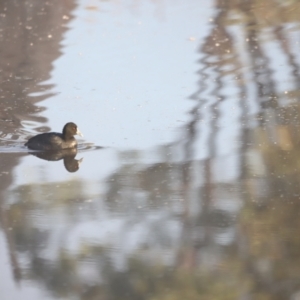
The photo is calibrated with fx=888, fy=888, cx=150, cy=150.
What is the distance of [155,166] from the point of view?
29.0 ft

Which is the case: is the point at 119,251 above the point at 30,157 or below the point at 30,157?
above

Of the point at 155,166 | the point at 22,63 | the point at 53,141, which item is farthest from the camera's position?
the point at 22,63

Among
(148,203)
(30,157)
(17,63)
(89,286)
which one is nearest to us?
(89,286)

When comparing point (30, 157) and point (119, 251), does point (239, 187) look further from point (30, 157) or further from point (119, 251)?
point (30, 157)

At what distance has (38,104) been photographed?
38.8 feet

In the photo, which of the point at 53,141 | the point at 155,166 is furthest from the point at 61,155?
the point at 155,166

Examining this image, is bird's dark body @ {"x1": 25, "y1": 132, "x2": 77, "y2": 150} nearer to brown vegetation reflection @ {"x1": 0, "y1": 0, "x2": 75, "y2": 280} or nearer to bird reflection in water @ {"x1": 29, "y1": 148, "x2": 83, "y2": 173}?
bird reflection in water @ {"x1": 29, "y1": 148, "x2": 83, "y2": 173}

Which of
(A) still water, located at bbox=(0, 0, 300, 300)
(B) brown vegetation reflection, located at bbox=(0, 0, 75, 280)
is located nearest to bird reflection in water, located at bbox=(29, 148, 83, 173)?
(A) still water, located at bbox=(0, 0, 300, 300)

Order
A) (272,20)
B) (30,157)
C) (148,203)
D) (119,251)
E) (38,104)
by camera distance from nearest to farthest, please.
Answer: (119,251)
(148,203)
(30,157)
(38,104)
(272,20)

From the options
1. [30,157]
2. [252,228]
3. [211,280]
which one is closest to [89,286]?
[211,280]

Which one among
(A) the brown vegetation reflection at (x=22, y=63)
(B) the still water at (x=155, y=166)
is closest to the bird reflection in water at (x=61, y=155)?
(B) the still water at (x=155, y=166)

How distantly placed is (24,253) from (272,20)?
11128 millimetres

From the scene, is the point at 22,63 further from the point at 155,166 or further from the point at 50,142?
the point at 155,166

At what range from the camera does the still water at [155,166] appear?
637cm
